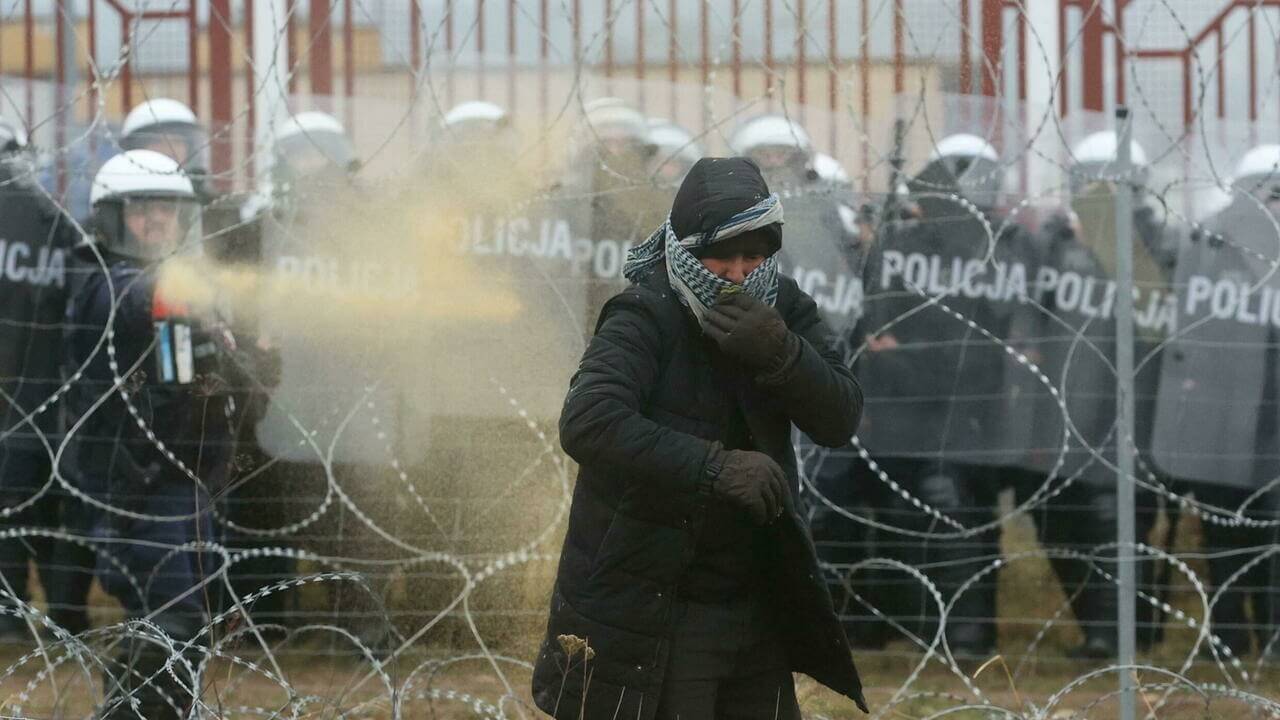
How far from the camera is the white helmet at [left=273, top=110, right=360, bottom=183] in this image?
16.4 feet

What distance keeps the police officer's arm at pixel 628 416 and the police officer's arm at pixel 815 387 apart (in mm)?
178

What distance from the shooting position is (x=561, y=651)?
9.39 ft

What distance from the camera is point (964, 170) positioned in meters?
5.07

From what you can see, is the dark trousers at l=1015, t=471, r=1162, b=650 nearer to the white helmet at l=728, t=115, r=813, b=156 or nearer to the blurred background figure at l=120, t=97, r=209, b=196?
the white helmet at l=728, t=115, r=813, b=156

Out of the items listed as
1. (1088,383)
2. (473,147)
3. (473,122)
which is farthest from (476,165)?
(1088,383)

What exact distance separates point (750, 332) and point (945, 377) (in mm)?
2709

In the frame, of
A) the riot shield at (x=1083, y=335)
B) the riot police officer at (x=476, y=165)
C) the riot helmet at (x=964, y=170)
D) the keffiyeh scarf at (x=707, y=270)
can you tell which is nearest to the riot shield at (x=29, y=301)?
the riot police officer at (x=476, y=165)

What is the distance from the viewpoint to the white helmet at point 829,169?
200 inches

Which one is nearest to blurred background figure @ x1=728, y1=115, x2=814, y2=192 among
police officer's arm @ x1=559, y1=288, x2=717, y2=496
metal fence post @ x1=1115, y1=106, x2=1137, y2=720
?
metal fence post @ x1=1115, y1=106, x2=1137, y2=720

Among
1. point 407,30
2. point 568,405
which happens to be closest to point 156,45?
point 407,30

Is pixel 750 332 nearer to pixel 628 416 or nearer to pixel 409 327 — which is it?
pixel 628 416

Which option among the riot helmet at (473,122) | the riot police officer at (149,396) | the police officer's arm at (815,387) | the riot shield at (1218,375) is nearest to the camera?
the police officer's arm at (815,387)

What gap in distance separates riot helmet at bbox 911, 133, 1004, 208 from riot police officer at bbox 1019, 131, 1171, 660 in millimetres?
254

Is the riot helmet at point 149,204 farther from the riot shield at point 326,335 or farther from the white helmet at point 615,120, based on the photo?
the white helmet at point 615,120
